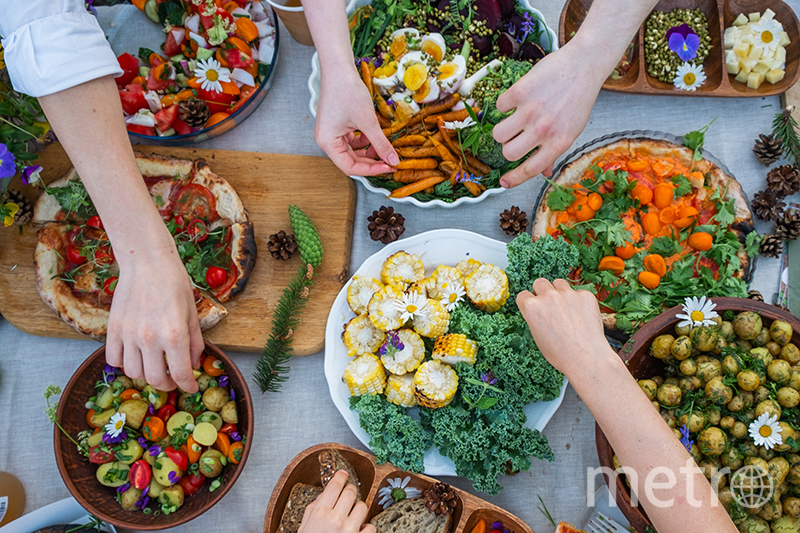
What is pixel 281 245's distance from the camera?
1.57 m

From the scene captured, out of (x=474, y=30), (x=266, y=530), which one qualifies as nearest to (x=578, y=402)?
(x=266, y=530)

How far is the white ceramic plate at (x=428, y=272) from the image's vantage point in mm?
1447

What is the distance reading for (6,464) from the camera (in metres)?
1.60

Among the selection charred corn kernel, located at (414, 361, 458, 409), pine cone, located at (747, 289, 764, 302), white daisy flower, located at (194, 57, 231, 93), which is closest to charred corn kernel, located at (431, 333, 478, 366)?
charred corn kernel, located at (414, 361, 458, 409)

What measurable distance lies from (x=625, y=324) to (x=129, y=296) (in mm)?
1356

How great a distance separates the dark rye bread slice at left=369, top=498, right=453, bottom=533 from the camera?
4.43 ft

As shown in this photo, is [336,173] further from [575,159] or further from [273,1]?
[575,159]

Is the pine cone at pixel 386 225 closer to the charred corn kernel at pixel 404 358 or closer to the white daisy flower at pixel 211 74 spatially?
the charred corn kernel at pixel 404 358

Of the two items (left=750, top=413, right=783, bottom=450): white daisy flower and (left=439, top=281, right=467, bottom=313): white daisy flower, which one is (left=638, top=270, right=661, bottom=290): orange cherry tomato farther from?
(left=439, top=281, right=467, bottom=313): white daisy flower

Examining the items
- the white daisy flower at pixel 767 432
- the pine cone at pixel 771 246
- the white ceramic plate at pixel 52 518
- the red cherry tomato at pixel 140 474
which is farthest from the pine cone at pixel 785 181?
the white ceramic plate at pixel 52 518

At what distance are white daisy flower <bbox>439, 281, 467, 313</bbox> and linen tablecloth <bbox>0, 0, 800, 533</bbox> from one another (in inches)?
11.9

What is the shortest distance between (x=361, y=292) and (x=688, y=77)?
1307 mm

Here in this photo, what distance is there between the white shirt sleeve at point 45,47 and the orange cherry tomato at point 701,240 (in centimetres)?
172

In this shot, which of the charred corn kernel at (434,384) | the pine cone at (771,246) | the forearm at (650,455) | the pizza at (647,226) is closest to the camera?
the forearm at (650,455)
